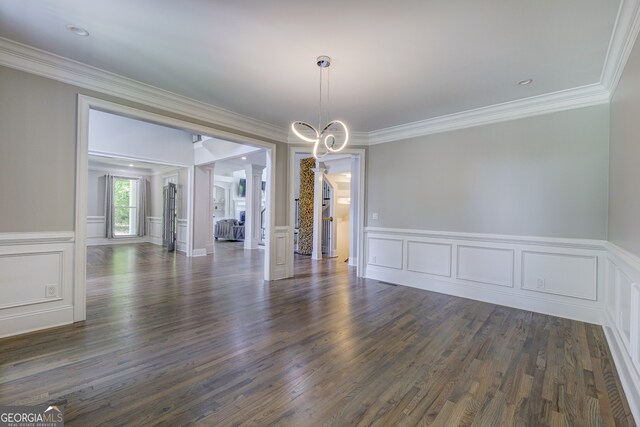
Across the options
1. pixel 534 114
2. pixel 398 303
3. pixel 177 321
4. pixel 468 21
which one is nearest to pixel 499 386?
→ pixel 398 303

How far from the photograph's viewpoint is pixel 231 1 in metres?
2.06

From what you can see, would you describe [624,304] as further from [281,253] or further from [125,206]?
[125,206]

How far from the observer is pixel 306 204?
816 cm

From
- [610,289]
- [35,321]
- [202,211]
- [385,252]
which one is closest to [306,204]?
[202,211]

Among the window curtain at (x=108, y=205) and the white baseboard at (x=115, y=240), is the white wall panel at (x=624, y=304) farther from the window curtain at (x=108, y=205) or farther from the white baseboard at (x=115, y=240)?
the window curtain at (x=108, y=205)

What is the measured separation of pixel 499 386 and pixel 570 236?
2.37 metres

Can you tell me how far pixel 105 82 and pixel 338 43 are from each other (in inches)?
103

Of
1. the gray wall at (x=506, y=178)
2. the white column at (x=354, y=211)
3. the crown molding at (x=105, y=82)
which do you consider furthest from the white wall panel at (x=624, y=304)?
the crown molding at (x=105, y=82)

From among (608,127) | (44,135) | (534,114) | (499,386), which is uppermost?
(534,114)

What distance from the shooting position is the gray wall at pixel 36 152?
8.82 feet

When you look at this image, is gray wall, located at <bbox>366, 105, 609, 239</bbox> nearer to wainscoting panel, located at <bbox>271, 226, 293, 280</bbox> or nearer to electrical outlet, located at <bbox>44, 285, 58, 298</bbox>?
wainscoting panel, located at <bbox>271, 226, 293, 280</bbox>

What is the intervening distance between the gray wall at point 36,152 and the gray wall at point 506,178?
Result: 14.3 ft

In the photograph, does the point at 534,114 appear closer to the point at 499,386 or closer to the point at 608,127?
the point at 608,127

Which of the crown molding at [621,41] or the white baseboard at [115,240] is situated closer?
the crown molding at [621,41]
